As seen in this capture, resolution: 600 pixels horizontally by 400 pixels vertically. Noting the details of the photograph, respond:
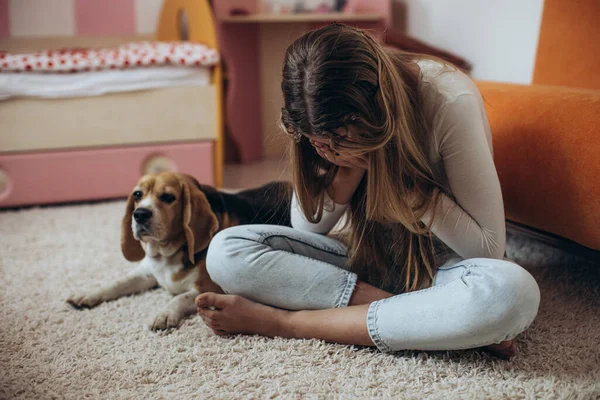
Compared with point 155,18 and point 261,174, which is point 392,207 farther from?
point 155,18

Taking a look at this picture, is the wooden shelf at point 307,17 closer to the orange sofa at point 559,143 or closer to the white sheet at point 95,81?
the white sheet at point 95,81

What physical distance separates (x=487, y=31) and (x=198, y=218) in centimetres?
159

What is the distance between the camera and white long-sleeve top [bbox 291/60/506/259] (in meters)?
0.99

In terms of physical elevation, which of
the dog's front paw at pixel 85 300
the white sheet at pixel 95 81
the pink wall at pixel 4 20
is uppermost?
the pink wall at pixel 4 20

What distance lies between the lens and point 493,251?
104 cm

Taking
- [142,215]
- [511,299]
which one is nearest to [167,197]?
[142,215]

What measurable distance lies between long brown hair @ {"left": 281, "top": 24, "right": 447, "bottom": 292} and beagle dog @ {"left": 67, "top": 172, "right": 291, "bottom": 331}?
0.88 feet

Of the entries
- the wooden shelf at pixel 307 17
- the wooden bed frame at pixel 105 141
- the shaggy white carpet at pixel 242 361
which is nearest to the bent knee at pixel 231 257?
the shaggy white carpet at pixel 242 361

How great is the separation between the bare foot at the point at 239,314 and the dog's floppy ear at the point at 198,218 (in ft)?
0.67

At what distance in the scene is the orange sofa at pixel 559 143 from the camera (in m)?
1.15

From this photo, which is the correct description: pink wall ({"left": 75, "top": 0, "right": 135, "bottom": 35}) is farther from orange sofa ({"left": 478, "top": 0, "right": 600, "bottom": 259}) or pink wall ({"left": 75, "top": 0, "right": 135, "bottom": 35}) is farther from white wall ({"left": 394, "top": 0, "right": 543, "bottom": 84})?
orange sofa ({"left": 478, "top": 0, "right": 600, "bottom": 259})

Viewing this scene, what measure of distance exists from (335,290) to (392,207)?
22 centimetres

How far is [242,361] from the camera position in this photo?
1.04 m

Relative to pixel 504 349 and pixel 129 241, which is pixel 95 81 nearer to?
pixel 129 241
